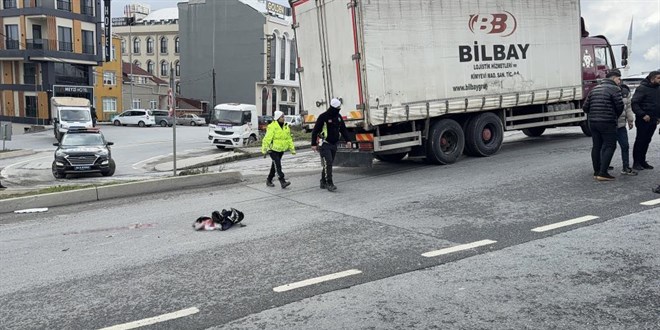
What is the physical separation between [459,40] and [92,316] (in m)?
10.4

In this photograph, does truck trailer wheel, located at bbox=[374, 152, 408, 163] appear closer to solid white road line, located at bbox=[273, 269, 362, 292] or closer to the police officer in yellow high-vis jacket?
the police officer in yellow high-vis jacket

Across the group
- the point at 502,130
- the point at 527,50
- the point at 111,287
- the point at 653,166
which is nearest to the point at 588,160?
the point at 653,166

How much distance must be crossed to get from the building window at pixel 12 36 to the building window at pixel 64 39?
3588 mm

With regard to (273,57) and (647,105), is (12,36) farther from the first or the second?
(647,105)

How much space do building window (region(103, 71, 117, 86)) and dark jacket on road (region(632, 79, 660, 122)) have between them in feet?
203

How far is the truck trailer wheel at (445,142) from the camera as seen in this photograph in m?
12.9

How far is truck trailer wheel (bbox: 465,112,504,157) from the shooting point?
13661 mm

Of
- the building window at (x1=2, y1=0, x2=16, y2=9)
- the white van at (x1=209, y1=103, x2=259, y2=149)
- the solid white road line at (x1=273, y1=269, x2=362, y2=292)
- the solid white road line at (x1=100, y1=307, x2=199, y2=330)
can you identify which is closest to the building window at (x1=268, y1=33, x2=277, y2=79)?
the building window at (x1=2, y1=0, x2=16, y2=9)

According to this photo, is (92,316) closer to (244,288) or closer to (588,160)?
(244,288)

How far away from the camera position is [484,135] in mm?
14047

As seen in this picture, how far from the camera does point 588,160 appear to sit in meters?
12.3

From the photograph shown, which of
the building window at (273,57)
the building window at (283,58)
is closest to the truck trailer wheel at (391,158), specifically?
the building window at (273,57)

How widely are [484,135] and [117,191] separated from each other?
28.3 feet

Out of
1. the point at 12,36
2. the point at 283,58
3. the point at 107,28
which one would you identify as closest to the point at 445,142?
the point at 107,28
